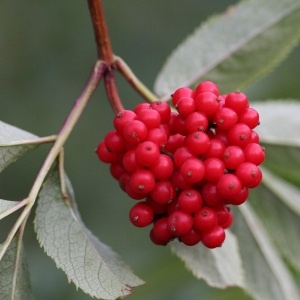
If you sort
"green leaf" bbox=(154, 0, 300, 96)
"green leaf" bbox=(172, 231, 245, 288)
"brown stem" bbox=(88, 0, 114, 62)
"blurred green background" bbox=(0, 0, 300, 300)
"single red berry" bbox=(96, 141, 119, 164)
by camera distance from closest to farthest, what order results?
"single red berry" bbox=(96, 141, 119, 164) → "brown stem" bbox=(88, 0, 114, 62) → "green leaf" bbox=(172, 231, 245, 288) → "green leaf" bbox=(154, 0, 300, 96) → "blurred green background" bbox=(0, 0, 300, 300)

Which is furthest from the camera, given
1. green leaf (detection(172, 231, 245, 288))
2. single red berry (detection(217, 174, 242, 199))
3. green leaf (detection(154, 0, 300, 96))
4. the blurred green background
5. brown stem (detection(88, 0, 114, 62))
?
the blurred green background

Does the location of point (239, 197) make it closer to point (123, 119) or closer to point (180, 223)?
point (180, 223)

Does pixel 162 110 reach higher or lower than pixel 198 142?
higher

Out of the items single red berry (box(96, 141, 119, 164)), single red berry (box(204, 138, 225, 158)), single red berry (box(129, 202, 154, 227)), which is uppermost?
single red berry (box(96, 141, 119, 164))

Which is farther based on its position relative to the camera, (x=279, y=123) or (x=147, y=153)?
(x=279, y=123)

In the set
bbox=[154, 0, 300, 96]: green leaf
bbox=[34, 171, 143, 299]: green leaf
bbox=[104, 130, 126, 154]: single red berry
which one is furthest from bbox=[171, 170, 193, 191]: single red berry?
bbox=[154, 0, 300, 96]: green leaf

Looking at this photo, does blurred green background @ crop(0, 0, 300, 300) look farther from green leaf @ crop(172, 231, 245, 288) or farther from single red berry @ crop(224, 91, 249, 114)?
single red berry @ crop(224, 91, 249, 114)

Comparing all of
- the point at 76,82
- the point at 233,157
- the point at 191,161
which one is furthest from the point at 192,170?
the point at 76,82

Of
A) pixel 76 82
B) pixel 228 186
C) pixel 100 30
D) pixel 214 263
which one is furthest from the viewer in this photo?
pixel 76 82
